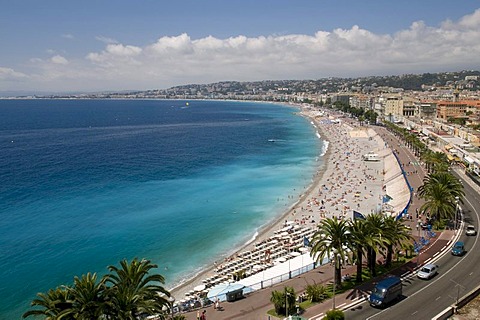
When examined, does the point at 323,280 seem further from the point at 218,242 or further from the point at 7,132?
the point at 7,132

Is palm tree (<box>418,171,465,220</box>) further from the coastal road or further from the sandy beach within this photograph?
the sandy beach

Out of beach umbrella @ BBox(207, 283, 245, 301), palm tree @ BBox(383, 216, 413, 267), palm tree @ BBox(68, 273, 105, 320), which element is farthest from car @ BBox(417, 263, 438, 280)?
palm tree @ BBox(68, 273, 105, 320)

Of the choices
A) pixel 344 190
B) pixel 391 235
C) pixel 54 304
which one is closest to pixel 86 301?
pixel 54 304

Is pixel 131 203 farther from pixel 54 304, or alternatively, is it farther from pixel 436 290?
pixel 436 290

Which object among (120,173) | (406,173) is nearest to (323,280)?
(406,173)

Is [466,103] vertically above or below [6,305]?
above

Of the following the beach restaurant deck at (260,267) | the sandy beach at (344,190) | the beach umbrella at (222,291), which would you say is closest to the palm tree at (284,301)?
the beach restaurant deck at (260,267)
